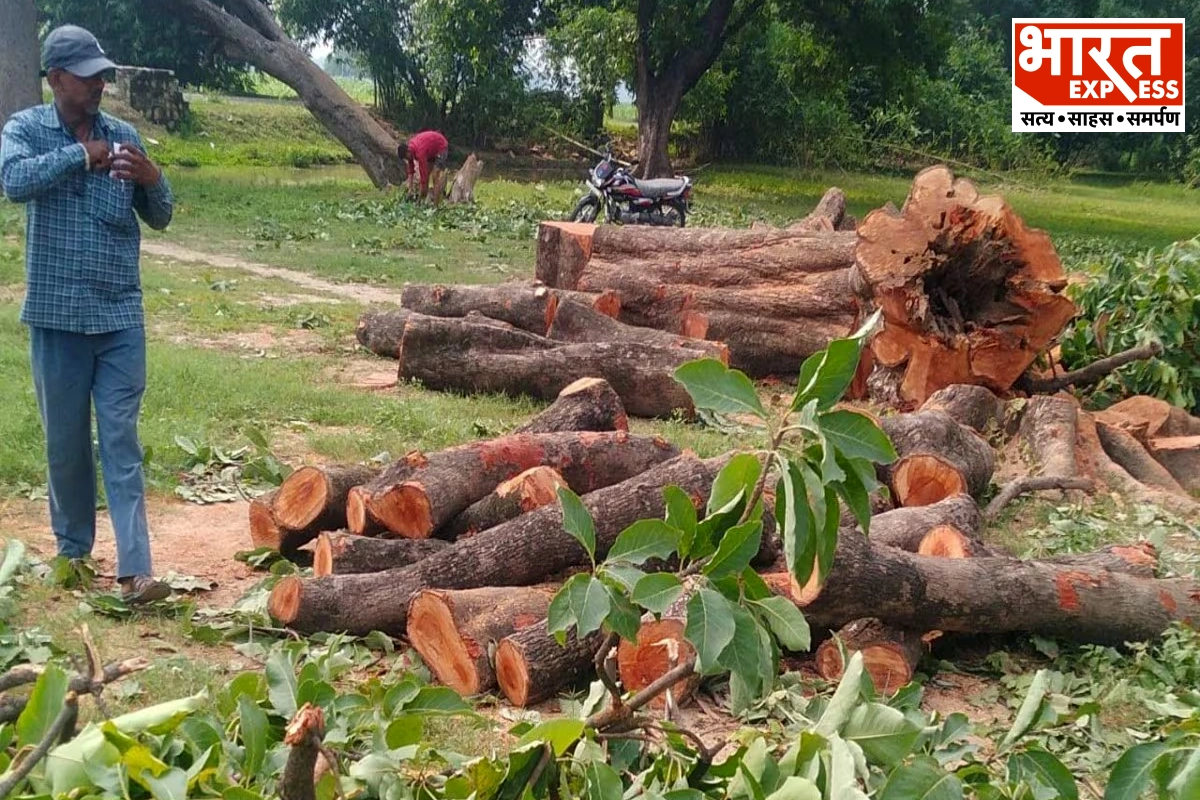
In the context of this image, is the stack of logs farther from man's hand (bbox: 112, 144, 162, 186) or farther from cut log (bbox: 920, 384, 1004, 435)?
man's hand (bbox: 112, 144, 162, 186)

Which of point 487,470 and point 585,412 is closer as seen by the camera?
point 487,470

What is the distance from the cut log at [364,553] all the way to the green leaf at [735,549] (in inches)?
109

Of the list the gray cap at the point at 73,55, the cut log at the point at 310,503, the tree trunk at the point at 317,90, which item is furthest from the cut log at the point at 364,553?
the tree trunk at the point at 317,90

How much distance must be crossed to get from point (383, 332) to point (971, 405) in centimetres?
445

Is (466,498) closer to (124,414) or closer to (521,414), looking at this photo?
(124,414)

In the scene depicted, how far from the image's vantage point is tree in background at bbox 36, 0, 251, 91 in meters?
27.9

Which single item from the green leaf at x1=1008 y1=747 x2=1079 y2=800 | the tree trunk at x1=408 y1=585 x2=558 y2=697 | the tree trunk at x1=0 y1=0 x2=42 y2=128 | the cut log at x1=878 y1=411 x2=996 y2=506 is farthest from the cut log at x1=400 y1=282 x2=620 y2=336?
the tree trunk at x1=0 y1=0 x2=42 y2=128

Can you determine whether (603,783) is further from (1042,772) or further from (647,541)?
(1042,772)

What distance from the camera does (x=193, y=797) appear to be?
2471 millimetres

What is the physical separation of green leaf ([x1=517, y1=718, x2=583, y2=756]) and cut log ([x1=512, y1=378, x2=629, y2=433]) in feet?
12.6

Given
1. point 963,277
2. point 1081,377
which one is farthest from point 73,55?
point 1081,377

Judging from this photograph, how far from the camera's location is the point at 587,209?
16656 mm

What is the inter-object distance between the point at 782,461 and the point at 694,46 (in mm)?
22881

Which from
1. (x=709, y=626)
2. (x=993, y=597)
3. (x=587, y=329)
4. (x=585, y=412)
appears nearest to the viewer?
(x=709, y=626)
